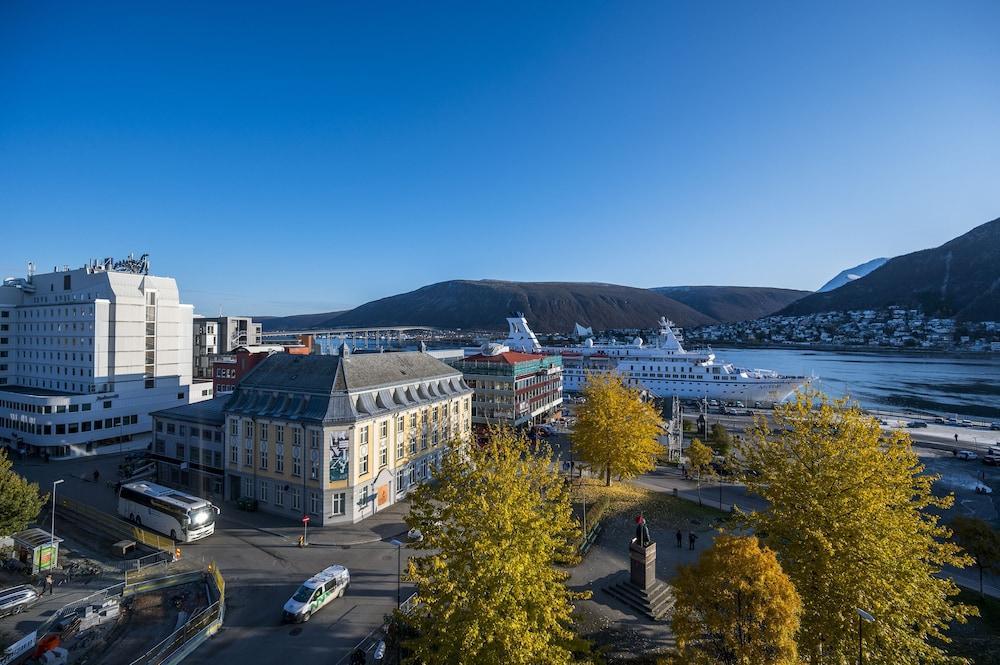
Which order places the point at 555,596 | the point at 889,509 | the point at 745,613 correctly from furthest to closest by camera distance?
the point at 889,509, the point at 555,596, the point at 745,613

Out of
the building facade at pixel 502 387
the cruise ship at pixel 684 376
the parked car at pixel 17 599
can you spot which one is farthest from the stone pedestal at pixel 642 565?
the cruise ship at pixel 684 376

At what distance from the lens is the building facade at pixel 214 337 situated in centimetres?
8031

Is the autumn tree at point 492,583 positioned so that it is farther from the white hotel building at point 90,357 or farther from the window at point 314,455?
the white hotel building at point 90,357

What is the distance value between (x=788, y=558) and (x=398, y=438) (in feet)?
78.9

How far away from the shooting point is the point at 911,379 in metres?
126

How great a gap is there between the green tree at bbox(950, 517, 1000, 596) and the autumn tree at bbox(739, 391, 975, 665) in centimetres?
1128

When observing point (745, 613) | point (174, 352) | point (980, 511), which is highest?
point (174, 352)

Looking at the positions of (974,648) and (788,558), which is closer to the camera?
(788,558)

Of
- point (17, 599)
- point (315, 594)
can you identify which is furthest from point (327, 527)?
point (17, 599)

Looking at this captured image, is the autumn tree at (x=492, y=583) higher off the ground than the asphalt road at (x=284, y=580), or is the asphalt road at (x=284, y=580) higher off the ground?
the autumn tree at (x=492, y=583)

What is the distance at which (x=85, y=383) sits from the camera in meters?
46.3

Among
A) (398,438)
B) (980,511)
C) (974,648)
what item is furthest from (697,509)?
(980,511)

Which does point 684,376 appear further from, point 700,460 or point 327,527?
point 327,527

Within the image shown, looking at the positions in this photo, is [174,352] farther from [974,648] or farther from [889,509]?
[974,648]
